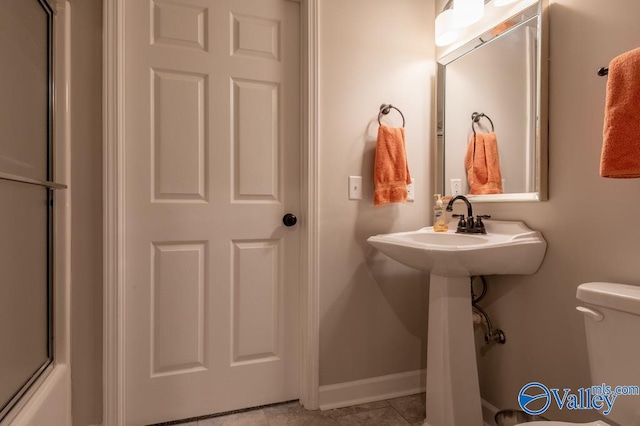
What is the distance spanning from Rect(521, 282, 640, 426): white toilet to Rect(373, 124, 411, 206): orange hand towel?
857 mm

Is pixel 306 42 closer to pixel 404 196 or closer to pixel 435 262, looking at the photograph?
pixel 404 196

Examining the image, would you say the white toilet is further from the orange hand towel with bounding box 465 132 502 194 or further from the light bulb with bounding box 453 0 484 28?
the light bulb with bounding box 453 0 484 28

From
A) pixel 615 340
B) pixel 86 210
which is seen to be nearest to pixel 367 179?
pixel 615 340

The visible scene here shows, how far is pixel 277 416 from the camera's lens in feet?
5.35

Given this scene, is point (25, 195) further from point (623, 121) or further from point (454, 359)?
point (623, 121)

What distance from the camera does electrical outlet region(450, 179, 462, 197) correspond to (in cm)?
175

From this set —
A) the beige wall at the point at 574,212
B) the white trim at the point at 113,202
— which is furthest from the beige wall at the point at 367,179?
the white trim at the point at 113,202

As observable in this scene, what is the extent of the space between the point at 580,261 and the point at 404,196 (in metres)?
0.74

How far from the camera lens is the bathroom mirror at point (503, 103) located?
1.34 m

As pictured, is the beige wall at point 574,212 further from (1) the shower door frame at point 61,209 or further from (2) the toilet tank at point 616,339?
(1) the shower door frame at point 61,209

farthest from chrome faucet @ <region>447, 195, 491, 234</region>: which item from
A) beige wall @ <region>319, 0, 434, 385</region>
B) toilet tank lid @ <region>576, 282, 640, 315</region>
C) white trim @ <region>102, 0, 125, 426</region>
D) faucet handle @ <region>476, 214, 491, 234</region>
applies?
white trim @ <region>102, 0, 125, 426</region>

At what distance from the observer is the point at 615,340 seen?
3.13ft

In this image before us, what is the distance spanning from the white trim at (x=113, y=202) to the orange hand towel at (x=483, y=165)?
1.54 metres

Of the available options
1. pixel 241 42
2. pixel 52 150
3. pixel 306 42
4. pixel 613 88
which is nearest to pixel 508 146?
pixel 613 88
